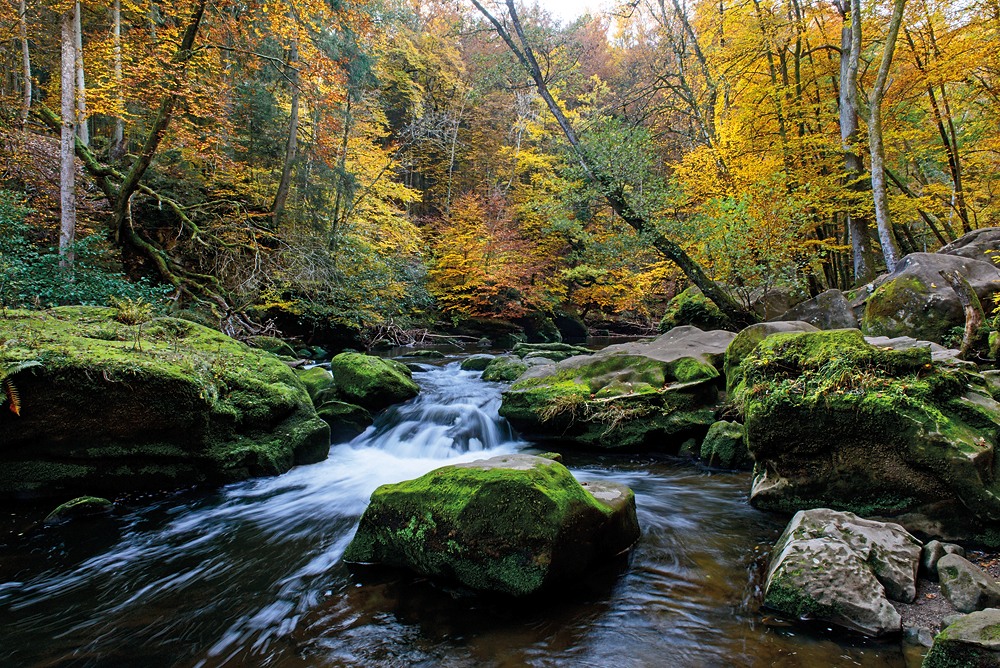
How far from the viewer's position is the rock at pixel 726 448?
5520 millimetres

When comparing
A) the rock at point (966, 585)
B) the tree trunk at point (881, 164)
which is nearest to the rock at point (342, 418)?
the rock at point (966, 585)

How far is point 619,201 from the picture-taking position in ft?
33.2

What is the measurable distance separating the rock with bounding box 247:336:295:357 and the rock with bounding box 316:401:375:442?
293cm

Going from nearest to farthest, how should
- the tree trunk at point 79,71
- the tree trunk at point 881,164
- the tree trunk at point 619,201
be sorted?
the tree trunk at point 881,164 → the tree trunk at point 79,71 → the tree trunk at point 619,201

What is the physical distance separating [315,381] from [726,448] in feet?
22.0

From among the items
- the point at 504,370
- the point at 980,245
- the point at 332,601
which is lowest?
the point at 332,601

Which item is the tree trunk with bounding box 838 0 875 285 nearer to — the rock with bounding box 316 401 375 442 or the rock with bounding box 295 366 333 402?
the rock with bounding box 316 401 375 442

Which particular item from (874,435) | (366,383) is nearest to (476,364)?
(366,383)

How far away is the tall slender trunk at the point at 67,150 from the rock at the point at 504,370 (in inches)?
318

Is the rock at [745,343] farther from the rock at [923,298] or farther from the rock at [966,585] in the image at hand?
the rock at [966,585]

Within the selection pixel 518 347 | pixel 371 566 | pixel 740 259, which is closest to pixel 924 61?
pixel 740 259

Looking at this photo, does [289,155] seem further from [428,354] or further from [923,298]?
[923,298]

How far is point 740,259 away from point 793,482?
679 centimetres

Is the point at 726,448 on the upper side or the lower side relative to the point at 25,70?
lower
